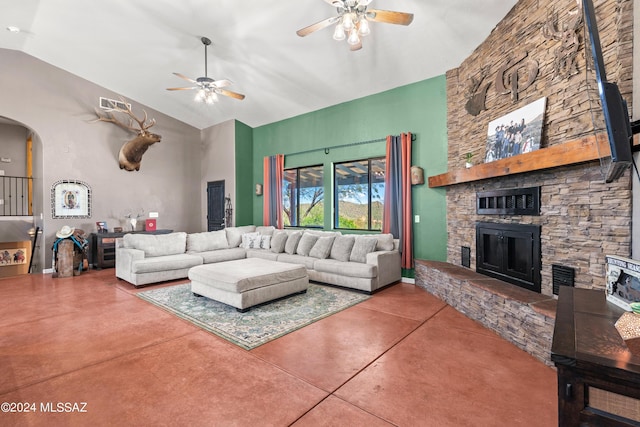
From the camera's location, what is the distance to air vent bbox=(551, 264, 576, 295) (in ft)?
8.63

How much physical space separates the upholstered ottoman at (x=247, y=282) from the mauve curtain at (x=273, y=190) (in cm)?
286

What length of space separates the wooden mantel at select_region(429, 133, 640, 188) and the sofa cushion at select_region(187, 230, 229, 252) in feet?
15.8

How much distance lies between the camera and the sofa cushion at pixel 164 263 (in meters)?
4.77

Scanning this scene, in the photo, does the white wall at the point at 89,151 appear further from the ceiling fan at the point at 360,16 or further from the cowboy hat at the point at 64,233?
the ceiling fan at the point at 360,16

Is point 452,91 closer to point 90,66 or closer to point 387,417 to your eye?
point 387,417

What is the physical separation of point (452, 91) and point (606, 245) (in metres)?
3.17

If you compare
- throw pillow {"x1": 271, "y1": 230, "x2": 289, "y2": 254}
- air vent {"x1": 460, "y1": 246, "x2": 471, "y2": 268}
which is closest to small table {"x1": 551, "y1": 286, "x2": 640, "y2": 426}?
air vent {"x1": 460, "y1": 246, "x2": 471, "y2": 268}

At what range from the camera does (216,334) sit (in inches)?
116

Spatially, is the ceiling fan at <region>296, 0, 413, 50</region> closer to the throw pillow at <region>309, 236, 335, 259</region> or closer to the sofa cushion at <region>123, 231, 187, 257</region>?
the throw pillow at <region>309, 236, 335, 259</region>

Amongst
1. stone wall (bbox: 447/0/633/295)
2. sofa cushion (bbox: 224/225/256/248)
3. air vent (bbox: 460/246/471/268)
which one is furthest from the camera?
sofa cushion (bbox: 224/225/256/248)

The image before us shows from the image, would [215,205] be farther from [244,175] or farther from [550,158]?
[550,158]

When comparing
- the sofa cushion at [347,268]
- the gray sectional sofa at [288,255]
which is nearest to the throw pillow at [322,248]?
the gray sectional sofa at [288,255]

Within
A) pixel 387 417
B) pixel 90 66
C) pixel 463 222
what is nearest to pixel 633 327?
pixel 387 417

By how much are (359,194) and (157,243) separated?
3.93 m
